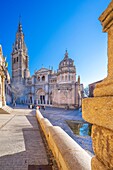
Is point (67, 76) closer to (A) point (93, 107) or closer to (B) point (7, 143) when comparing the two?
(B) point (7, 143)

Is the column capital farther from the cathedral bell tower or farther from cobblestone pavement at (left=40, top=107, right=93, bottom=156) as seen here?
the cathedral bell tower

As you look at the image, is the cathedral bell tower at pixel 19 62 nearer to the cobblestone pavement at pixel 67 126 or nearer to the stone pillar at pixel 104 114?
the cobblestone pavement at pixel 67 126

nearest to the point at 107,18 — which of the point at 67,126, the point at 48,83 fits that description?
the point at 67,126

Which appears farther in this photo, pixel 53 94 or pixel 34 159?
pixel 53 94

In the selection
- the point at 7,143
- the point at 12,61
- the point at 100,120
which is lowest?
the point at 7,143

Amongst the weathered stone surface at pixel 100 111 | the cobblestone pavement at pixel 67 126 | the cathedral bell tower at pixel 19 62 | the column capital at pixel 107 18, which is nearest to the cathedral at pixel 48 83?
the cathedral bell tower at pixel 19 62

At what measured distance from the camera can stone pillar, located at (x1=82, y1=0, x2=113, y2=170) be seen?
1014 millimetres

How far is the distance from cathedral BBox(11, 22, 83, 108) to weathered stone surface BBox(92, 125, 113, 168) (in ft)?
98.8

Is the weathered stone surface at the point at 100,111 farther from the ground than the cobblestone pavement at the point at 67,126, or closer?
farther from the ground

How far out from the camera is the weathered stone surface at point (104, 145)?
102cm

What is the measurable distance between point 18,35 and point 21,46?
7695 mm

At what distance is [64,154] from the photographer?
2412mm

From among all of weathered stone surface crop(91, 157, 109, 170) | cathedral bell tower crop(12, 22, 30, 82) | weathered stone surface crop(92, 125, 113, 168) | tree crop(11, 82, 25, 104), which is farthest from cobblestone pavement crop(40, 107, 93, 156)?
cathedral bell tower crop(12, 22, 30, 82)

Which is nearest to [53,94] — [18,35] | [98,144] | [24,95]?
[24,95]
